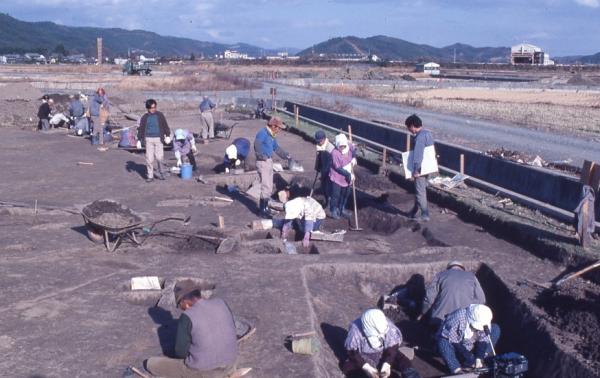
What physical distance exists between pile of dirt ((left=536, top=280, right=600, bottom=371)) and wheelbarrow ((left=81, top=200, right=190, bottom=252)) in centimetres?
595

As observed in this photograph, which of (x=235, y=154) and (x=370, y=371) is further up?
(x=235, y=154)

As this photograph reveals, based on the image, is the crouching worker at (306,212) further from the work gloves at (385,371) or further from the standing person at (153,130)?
the standing person at (153,130)

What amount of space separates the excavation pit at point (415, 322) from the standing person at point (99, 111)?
44.7ft

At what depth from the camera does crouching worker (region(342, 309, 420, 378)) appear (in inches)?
299

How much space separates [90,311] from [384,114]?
2779cm

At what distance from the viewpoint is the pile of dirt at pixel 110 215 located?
11.5 m

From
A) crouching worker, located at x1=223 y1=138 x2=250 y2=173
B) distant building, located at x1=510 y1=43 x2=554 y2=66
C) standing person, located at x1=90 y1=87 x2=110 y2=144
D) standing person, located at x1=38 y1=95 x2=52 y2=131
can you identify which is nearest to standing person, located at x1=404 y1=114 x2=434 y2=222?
crouching worker, located at x1=223 y1=138 x2=250 y2=173

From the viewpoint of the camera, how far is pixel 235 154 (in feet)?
57.5

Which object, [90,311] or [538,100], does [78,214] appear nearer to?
[90,311]

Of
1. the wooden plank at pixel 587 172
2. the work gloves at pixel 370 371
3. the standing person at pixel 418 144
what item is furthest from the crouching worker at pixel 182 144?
the work gloves at pixel 370 371

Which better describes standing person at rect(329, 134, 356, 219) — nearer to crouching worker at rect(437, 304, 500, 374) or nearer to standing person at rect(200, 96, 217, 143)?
crouching worker at rect(437, 304, 500, 374)

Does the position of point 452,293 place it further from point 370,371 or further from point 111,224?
point 111,224

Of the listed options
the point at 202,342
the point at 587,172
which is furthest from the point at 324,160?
the point at 202,342

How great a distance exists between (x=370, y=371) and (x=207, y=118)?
16688mm
